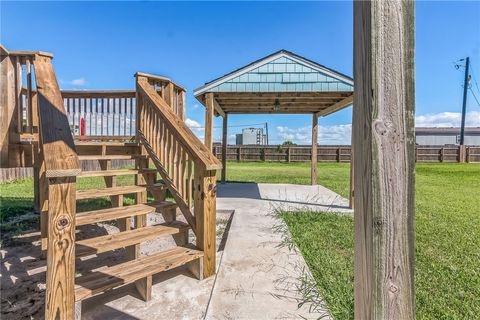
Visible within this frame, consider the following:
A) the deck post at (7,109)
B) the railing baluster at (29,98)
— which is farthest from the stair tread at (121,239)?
the railing baluster at (29,98)

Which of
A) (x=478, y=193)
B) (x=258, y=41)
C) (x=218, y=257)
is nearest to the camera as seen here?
(x=218, y=257)

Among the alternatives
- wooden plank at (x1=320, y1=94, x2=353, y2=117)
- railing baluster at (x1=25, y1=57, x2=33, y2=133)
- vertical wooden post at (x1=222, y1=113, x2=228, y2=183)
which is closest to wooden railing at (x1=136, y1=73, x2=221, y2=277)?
railing baluster at (x1=25, y1=57, x2=33, y2=133)

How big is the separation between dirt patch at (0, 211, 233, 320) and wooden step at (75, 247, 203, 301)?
1.86 ft

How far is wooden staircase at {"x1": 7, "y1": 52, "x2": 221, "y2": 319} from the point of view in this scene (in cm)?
167

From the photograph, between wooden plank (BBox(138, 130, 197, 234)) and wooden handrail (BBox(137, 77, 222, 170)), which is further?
wooden plank (BBox(138, 130, 197, 234))

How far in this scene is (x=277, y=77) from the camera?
17.4 feet

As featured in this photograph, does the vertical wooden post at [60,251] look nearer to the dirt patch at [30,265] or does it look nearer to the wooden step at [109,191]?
the dirt patch at [30,265]

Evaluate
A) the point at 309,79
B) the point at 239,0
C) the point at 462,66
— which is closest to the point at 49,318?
the point at 309,79

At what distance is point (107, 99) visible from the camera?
4.98 m

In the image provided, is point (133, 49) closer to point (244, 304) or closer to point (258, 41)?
point (258, 41)

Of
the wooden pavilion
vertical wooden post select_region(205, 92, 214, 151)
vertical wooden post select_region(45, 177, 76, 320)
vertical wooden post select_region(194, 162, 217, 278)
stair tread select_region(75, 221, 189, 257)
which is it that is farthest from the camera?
vertical wooden post select_region(205, 92, 214, 151)

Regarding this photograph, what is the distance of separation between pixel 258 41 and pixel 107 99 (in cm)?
736

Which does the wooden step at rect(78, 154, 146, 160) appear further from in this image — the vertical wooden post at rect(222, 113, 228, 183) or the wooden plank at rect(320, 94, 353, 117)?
the vertical wooden post at rect(222, 113, 228, 183)

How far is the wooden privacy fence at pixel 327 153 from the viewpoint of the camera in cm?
1870
